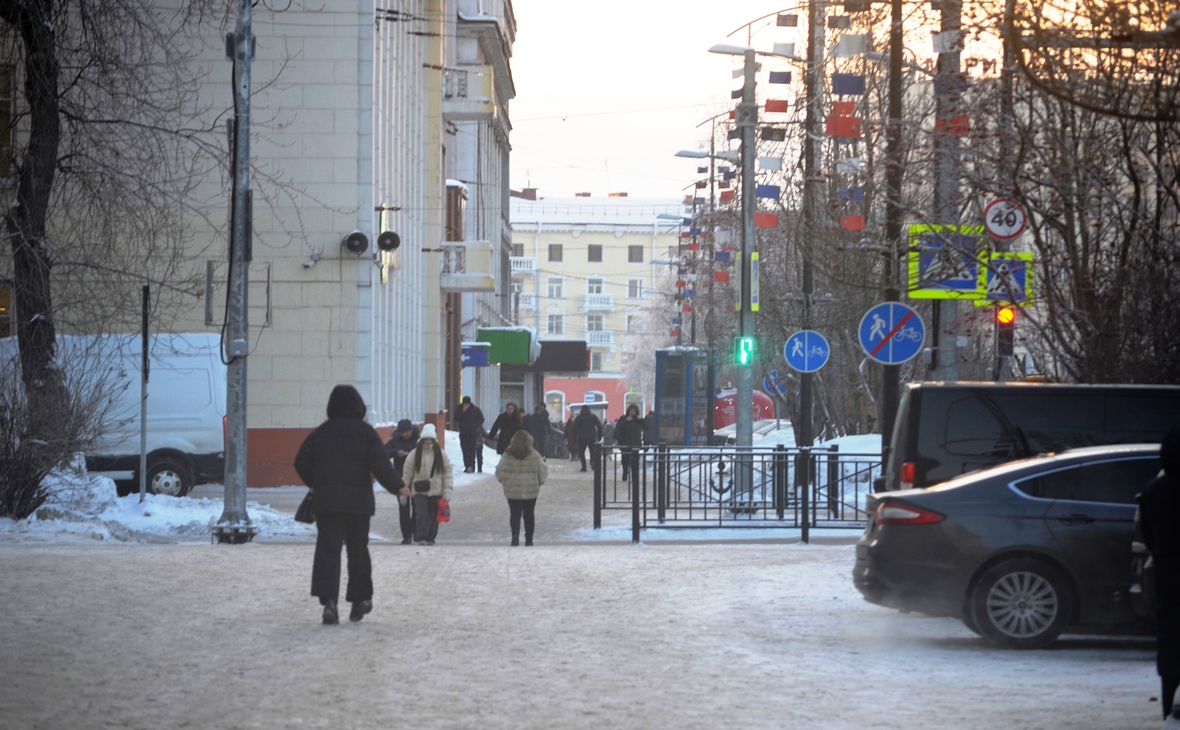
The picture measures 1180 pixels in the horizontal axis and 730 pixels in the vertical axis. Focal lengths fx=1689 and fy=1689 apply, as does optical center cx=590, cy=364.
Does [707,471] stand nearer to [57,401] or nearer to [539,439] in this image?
[57,401]

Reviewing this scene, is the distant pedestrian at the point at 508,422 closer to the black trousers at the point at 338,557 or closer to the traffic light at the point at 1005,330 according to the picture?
the traffic light at the point at 1005,330

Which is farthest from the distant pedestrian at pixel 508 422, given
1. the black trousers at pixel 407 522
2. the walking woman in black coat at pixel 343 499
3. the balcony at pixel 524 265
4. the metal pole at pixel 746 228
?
the balcony at pixel 524 265

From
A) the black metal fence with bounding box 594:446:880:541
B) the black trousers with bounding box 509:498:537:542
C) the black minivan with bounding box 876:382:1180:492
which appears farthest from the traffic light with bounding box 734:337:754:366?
the black minivan with bounding box 876:382:1180:492

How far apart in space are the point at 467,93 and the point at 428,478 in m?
32.0

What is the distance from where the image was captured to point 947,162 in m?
18.3

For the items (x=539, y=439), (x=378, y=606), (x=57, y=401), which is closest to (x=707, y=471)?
(x=57, y=401)

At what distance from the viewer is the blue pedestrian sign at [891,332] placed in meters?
19.1

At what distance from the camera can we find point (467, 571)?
15766 mm

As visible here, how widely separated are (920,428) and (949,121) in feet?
17.8

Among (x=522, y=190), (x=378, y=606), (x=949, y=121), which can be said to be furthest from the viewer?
(x=522, y=190)

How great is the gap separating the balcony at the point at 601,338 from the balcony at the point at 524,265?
21.2ft

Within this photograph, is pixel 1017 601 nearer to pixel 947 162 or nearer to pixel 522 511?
pixel 947 162

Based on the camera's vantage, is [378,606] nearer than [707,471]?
Yes

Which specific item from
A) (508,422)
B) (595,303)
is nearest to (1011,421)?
(508,422)
